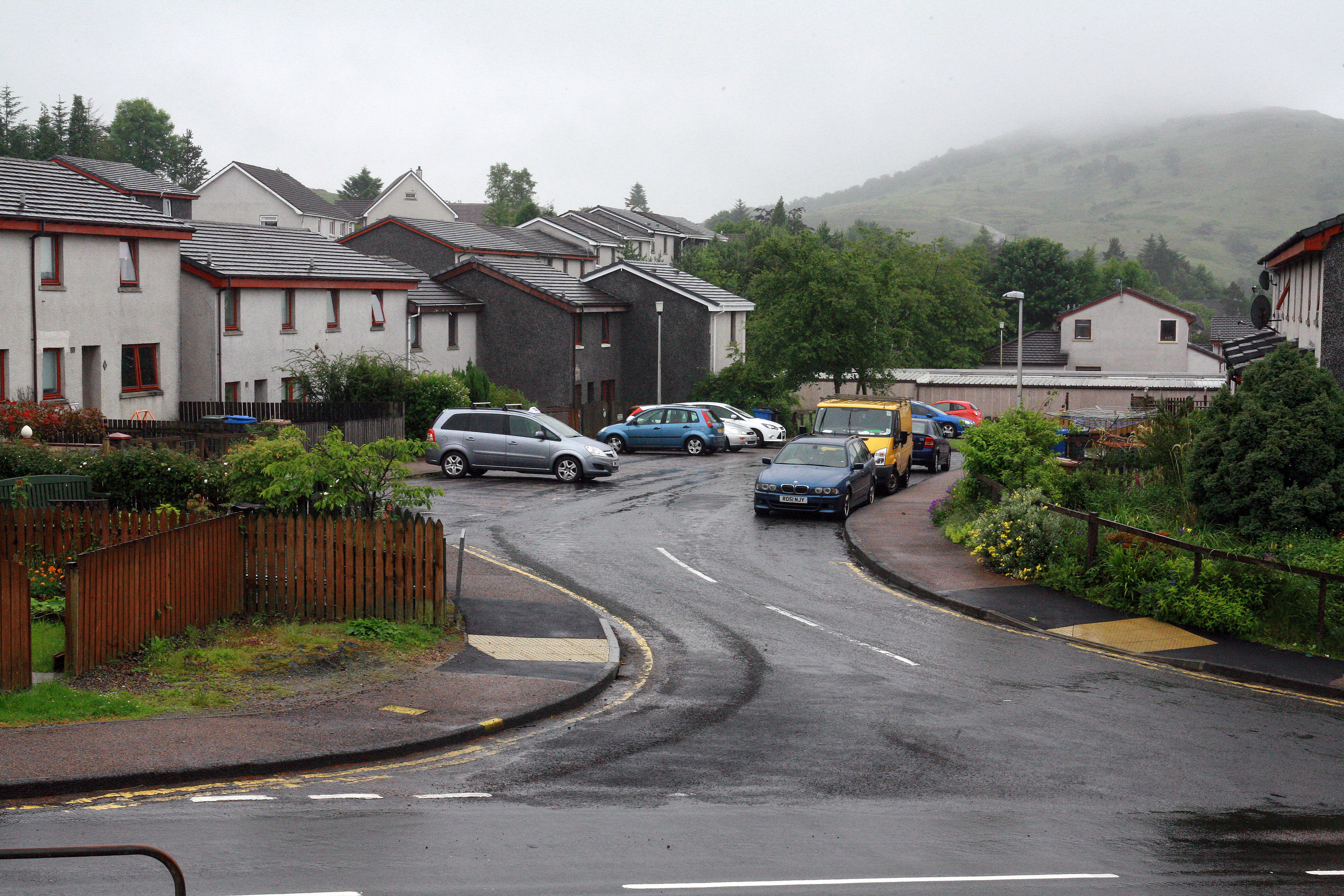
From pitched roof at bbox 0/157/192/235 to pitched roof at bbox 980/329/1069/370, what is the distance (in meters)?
52.9

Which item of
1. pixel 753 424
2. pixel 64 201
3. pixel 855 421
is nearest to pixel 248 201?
pixel 753 424

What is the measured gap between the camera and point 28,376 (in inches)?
1129

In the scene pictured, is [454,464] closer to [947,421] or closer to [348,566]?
[348,566]

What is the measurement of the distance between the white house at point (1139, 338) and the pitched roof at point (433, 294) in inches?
1546

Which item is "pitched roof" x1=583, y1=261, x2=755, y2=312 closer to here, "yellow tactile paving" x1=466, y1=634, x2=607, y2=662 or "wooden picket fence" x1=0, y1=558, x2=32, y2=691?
"yellow tactile paving" x1=466, y1=634, x2=607, y2=662

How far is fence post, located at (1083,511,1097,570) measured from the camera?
1744cm

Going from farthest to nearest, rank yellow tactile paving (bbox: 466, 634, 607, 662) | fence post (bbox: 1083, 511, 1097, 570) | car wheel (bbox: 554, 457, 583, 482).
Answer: car wheel (bbox: 554, 457, 583, 482) → fence post (bbox: 1083, 511, 1097, 570) → yellow tactile paving (bbox: 466, 634, 607, 662)

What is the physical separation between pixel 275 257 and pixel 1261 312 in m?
28.4

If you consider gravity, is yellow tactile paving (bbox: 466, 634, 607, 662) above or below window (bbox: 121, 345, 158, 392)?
below

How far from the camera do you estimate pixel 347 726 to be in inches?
407

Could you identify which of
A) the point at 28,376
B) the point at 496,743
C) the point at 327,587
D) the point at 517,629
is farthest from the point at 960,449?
the point at 28,376

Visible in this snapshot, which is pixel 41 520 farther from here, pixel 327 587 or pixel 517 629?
pixel 517 629

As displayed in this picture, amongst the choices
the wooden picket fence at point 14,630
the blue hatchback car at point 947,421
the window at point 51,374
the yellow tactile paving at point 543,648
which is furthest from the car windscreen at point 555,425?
the wooden picket fence at point 14,630

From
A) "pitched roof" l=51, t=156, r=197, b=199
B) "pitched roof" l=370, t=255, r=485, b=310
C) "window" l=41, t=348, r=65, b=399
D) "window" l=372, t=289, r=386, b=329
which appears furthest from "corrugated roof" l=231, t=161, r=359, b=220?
"window" l=41, t=348, r=65, b=399
